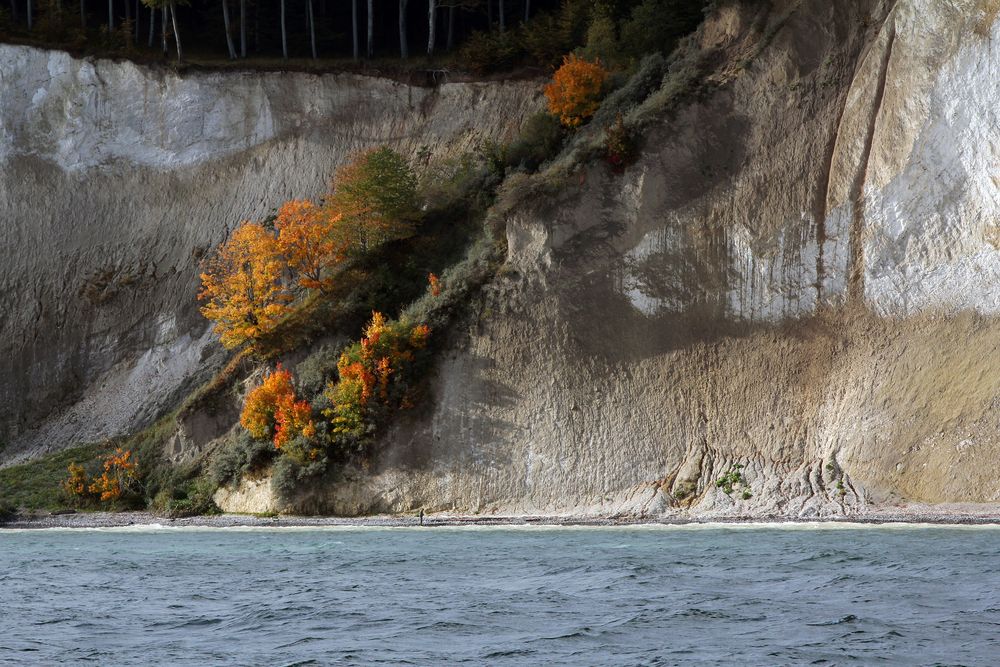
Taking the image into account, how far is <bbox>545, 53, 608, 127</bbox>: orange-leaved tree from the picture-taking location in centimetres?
4278

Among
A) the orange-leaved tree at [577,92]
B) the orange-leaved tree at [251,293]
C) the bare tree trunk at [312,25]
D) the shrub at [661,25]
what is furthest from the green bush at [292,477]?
the bare tree trunk at [312,25]

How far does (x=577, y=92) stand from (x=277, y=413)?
14.9m

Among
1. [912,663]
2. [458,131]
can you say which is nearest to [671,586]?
[912,663]

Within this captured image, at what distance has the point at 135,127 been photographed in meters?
51.6

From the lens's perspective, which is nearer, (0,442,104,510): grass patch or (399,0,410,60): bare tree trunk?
(0,442,104,510): grass patch

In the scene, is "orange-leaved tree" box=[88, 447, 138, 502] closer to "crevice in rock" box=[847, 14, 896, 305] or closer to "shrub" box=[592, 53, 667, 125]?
"shrub" box=[592, 53, 667, 125]

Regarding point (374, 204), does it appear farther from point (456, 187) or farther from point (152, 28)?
point (152, 28)

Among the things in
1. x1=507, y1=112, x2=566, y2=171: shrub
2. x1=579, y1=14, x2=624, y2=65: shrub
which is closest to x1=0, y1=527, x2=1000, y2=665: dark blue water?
x1=507, y1=112, x2=566, y2=171: shrub

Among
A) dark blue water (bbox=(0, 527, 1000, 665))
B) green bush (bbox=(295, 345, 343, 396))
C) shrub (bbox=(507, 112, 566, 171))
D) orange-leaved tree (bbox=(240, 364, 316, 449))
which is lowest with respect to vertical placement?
dark blue water (bbox=(0, 527, 1000, 665))

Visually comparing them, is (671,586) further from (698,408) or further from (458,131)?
(458,131)

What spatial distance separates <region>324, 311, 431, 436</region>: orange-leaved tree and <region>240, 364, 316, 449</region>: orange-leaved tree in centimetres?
86

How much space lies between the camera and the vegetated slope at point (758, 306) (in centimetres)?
3459

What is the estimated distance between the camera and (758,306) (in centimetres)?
3738

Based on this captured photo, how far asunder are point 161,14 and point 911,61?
111ft
